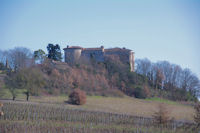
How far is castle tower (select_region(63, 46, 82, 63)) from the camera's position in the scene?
64.8 m

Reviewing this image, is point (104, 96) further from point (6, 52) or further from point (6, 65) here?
point (6, 52)

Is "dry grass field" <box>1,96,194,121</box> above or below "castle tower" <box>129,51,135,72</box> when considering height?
below

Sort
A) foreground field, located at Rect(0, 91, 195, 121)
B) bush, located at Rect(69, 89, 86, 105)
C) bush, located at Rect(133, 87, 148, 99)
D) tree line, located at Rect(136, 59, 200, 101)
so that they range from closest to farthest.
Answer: foreground field, located at Rect(0, 91, 195, 121), bush, located at Rect(69, 89, 86, 105), bush, located at Rect(133, 87, 148, 99), tree line, located at Rect(136, 59, 200, 101)

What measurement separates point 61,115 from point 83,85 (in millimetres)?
29674

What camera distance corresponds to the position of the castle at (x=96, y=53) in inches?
2581

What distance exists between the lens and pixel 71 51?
2699 inches

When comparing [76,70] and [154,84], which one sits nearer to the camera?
[76,70]

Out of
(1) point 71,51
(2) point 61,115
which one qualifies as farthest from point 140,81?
(2) point 61,115

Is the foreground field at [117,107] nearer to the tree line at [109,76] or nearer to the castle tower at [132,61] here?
the tree line at [109,76]

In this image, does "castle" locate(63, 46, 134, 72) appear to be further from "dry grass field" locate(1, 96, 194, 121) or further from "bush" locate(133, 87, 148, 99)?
"dry grass field" locate(1, 96, 194, 121)

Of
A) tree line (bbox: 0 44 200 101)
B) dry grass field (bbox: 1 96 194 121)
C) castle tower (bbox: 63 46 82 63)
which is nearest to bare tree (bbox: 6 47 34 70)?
tree line (bbox: 0 44 200 101)

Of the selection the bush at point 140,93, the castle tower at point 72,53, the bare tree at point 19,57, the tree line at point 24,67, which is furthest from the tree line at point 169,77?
the bare tree at point 19,57

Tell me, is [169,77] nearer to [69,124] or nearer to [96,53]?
[96,53]

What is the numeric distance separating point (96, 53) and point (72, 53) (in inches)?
276
